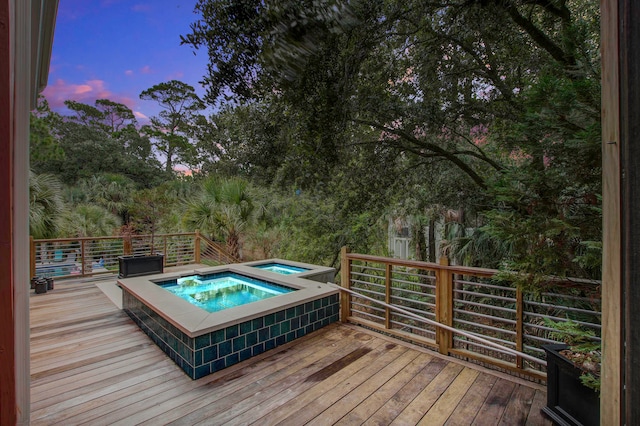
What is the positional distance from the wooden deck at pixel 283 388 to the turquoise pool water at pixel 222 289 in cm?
130

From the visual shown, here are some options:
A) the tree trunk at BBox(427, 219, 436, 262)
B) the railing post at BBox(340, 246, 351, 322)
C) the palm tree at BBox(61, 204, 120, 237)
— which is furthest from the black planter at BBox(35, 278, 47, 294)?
the tree trunk at BBox(427, 219, 436, 262)

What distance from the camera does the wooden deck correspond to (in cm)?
210

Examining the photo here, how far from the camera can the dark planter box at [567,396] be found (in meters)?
1.72

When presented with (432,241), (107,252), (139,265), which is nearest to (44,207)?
(107,252)

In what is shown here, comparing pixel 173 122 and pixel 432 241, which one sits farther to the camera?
pixel 173 122

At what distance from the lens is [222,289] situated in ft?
17.1

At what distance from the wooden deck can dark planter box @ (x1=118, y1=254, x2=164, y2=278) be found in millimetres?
2750

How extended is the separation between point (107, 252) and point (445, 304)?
7.26 meters

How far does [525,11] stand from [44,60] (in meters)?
4.48

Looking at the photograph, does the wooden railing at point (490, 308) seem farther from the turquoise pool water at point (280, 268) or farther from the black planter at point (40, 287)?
the black planter at point (40, 287)

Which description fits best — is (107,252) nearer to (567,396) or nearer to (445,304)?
(445,304)

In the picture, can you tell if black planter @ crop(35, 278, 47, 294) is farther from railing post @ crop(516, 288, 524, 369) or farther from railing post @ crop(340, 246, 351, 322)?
railing post @ crop(516, 288, 524, 369)

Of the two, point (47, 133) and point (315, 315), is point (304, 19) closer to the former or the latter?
point (315, 315)

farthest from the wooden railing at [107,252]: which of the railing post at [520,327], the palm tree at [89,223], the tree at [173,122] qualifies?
the tree at [173,122]
